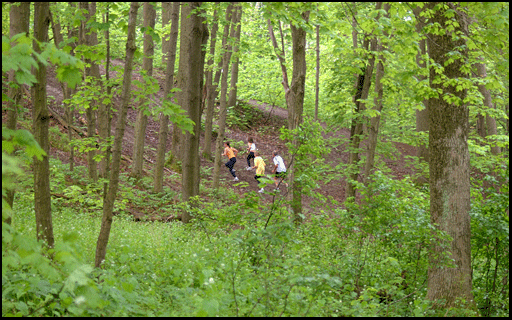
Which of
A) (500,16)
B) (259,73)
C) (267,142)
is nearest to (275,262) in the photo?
(500,16)

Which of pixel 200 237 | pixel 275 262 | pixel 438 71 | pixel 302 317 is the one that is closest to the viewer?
pixel 302 317

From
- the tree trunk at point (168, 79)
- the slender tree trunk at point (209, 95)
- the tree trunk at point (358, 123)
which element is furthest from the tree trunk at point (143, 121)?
the tree trunk at point (358, 123)

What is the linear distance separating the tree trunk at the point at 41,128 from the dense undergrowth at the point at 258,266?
0.32 metres

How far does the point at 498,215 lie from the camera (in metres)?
7.05

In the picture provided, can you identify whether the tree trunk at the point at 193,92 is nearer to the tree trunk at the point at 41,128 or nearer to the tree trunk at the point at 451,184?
the tree trunk at the point at 41,128

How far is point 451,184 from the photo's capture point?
22.1ft

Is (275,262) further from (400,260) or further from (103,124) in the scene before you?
(103,124)

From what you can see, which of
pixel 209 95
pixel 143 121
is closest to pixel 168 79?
pixel 143 121

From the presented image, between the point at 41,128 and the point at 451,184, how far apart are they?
6079 mm

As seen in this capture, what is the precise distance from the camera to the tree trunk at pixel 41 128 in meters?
5.09

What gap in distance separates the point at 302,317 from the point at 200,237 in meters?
4.54

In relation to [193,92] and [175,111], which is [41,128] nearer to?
[175,111]

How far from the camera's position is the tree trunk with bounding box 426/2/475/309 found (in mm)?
6707

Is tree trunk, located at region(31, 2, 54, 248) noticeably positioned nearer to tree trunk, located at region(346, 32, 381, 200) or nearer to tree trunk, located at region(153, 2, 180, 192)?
tree trunk, located at region(153, 2, 180, 192)
